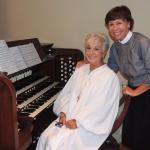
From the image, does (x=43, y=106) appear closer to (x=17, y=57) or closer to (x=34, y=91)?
(x=34, y=91)

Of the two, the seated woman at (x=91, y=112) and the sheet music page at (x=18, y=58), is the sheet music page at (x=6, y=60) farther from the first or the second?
the seated woman at (x=91, y=112)

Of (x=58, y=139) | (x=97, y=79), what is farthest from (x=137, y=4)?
(x=58, y=139)

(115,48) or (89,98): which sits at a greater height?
(115,48)

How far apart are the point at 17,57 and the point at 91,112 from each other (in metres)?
0.73

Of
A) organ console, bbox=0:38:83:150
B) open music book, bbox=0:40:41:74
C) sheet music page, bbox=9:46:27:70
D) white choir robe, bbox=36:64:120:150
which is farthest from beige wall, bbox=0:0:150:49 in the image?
white choir robe, bbox=36:64:120:150

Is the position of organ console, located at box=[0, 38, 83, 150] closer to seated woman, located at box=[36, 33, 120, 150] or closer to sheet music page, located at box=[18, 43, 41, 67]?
sheet music page, located at box=[18, 43, 41, 67]

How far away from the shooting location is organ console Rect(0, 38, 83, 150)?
1.44m

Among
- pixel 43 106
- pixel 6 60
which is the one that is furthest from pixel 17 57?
pixel 43 106

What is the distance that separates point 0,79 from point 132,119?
1332 mm

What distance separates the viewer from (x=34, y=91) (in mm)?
2328

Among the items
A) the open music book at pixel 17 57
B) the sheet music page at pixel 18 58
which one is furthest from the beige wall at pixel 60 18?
the sheet music page at pixel 18 58

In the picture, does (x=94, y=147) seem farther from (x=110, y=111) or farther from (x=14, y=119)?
(x=14, y=119)

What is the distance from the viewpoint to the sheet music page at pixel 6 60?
2.02 metres

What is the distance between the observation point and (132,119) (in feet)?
7.75
